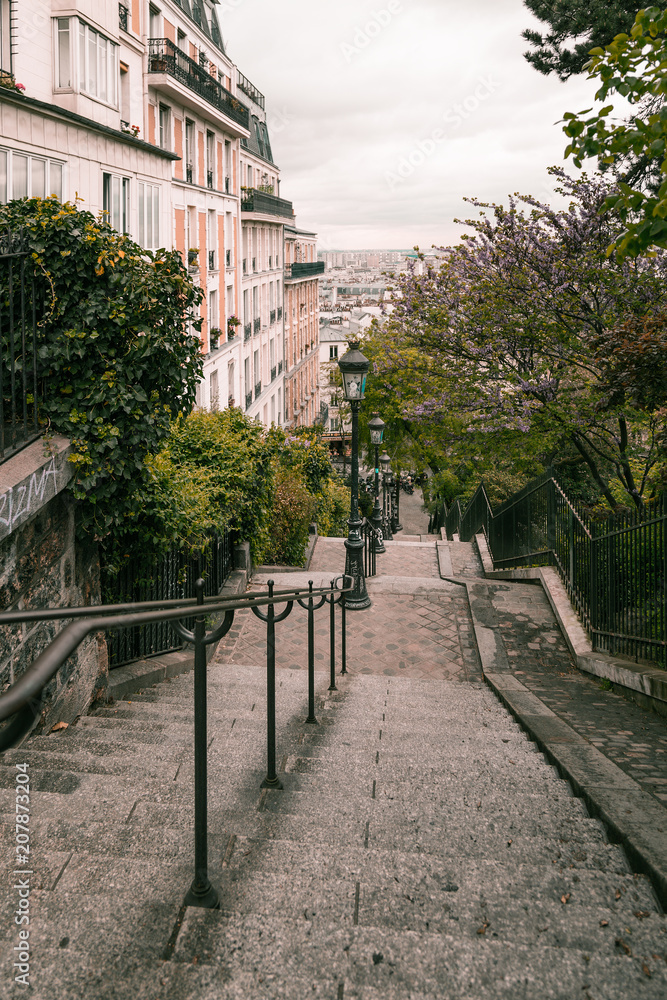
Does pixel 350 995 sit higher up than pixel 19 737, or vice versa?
pixel 19 737

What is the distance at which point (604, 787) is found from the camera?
12.7 ft

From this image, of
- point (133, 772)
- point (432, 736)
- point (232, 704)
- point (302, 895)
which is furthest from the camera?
point (232, 704)

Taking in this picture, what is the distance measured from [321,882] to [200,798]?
0.51 m

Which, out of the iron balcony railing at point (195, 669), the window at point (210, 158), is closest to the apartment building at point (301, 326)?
the window at point (210, 158)

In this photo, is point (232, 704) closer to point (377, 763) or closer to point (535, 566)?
point (377, 763)

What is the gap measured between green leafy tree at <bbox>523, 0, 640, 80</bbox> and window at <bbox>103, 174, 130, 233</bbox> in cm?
994

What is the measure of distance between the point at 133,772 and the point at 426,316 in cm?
1104

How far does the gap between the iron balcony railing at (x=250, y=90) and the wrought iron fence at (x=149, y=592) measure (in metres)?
31.5

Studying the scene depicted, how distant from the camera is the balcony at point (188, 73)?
20125 millimetres

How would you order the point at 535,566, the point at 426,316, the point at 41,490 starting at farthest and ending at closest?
1. the point at 426,316
2. the point at 535,566
3. the point at 41,490

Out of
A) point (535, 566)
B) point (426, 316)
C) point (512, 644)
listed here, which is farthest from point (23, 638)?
point (426, 316)

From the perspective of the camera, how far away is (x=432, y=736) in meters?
4.91

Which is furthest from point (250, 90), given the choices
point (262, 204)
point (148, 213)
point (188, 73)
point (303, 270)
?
point (148, 213)

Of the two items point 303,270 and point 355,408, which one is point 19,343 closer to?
point 355,408
